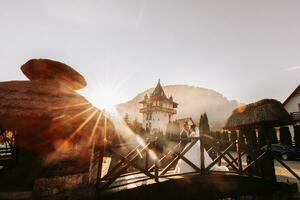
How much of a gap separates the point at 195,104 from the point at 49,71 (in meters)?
113

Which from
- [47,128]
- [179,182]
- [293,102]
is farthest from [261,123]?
[293,102]

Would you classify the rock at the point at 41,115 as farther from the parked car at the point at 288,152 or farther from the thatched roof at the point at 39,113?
the parked car at the point at 288,152

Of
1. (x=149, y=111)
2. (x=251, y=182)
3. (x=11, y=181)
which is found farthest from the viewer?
(x=149, y=111)

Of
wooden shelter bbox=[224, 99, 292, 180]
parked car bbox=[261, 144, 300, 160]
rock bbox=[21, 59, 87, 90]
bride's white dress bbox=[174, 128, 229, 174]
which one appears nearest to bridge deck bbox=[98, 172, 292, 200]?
bride's white dress bbox=[174, 128, 229, 174]

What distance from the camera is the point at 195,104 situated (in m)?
114

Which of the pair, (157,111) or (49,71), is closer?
(49,71)

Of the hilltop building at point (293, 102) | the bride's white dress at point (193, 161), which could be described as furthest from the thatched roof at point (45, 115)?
the hilltop building at point (293, 102)

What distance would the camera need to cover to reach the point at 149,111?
2090 inches

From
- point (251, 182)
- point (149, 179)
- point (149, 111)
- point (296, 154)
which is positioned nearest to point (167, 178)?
point (149, 179)

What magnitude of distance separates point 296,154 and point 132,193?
57.5 ft

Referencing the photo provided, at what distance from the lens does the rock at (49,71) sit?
6.22 m

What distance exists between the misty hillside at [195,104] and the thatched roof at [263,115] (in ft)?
285

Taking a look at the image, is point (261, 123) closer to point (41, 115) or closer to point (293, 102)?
point (41, 115)

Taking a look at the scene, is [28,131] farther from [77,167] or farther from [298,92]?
[298,92]
